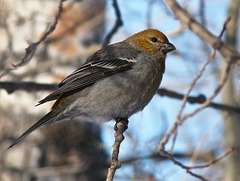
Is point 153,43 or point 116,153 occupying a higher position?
point 153,43

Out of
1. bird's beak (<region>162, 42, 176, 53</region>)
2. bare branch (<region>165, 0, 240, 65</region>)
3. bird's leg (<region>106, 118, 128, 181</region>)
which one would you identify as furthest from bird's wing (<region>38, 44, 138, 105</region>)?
bare branch (<region>165, 0, 240, 65</region>)

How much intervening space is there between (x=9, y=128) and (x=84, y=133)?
1.21m

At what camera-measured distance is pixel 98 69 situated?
4484mm

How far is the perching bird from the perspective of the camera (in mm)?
4262

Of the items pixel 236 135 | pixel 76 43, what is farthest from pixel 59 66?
pixel 236 135

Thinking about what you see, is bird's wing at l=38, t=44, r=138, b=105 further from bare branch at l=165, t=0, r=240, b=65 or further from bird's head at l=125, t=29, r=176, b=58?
bare branch at l=165, t=0, r=240, b=65

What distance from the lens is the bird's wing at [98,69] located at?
434 cm

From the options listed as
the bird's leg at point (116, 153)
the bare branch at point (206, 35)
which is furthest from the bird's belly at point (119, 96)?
the bare branch at point (206, 35)

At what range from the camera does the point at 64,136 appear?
6164 millimetres

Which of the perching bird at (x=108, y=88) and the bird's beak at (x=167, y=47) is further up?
the bird's beak at (x=167, y=47)

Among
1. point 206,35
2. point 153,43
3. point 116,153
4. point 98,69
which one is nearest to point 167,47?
point 153,43

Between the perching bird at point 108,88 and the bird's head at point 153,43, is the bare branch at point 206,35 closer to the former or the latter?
the perching bird at point 108,88

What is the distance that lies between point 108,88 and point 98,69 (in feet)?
1.01

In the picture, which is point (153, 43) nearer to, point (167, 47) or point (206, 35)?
point (167, 47)
